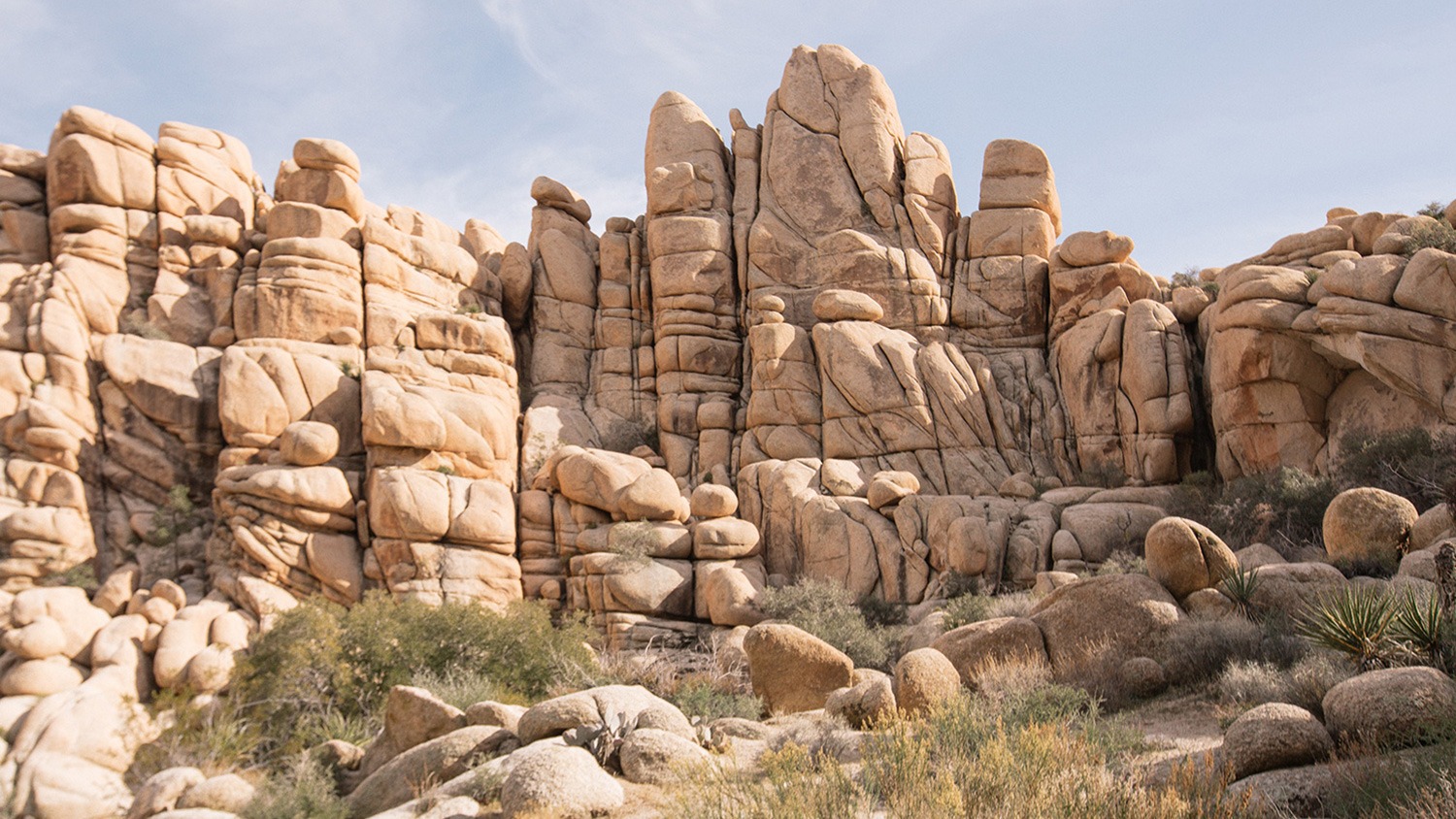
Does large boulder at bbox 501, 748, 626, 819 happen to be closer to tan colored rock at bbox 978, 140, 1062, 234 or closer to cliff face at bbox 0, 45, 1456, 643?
cliff face at bbox 0, 45, 1456, 643

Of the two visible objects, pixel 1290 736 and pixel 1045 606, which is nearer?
pixel 1290 736

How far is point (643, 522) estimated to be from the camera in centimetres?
2780

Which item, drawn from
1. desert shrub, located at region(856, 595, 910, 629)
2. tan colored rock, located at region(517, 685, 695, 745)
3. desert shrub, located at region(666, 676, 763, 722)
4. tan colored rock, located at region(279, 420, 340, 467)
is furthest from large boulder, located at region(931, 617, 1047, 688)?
tan colored rock, located at region(279, 420, 340, 467)

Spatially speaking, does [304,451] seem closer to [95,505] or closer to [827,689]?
[95,505]

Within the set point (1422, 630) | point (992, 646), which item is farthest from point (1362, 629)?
point (992, 646)

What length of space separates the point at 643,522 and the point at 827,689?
1305 cm

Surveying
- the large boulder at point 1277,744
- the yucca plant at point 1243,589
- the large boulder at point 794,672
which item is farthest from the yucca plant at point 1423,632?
the large boulder at point 794,672

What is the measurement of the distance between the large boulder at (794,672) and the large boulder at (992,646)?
5.56ft

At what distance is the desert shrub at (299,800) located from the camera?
1132 centimetres

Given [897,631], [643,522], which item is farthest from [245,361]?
[897,631]

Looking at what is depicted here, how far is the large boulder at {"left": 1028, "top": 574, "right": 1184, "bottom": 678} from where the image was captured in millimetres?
14039

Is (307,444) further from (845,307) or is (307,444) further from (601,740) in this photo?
(601,740)

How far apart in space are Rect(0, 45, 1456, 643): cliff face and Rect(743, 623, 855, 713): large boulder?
9.78m

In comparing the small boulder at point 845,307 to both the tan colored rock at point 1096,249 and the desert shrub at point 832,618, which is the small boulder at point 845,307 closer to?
the tan colored rock at point 1096,249
